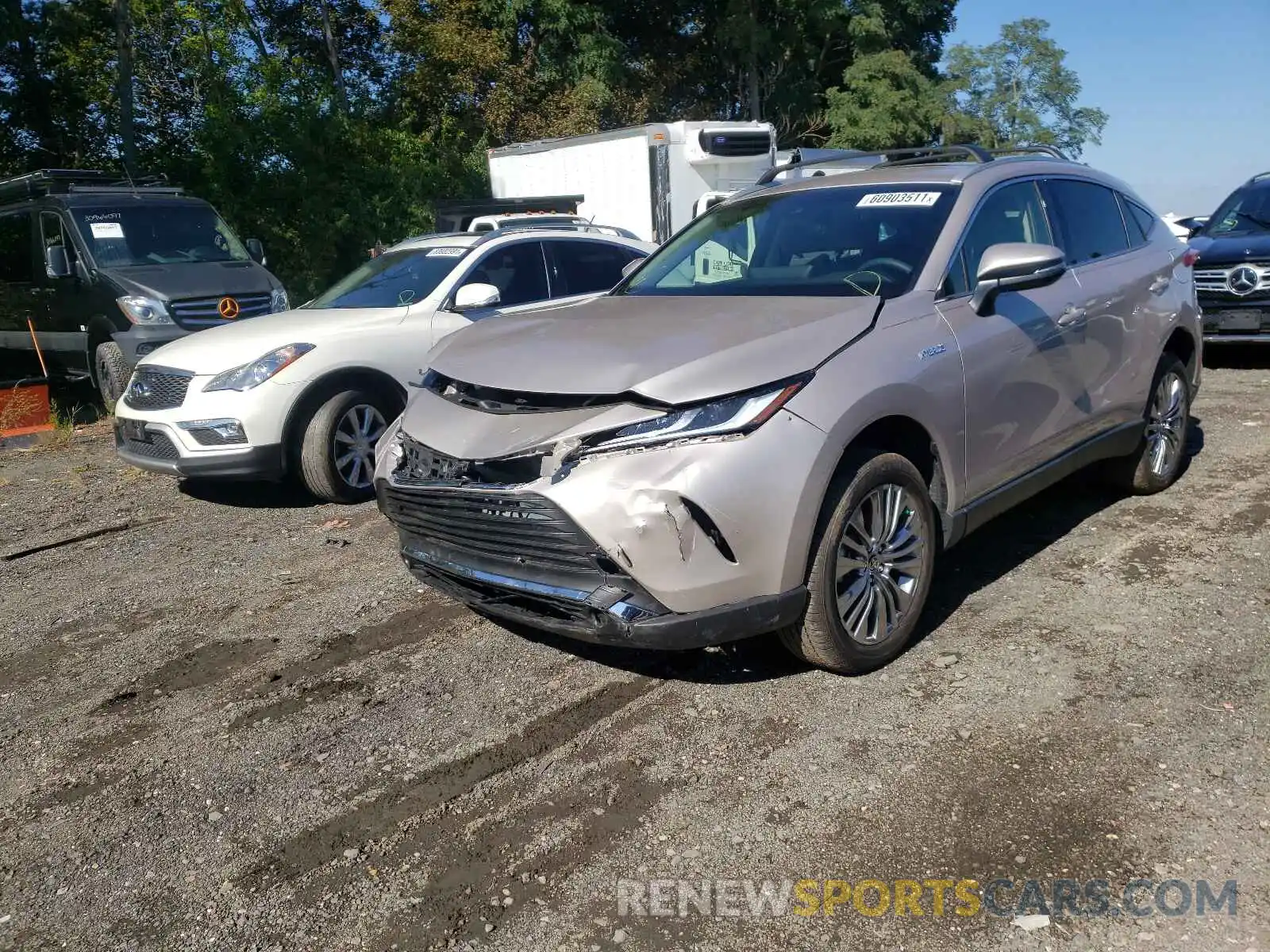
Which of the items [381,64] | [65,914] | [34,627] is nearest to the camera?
[65,914]

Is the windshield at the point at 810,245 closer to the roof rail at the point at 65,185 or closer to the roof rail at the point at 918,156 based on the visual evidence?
the roof rail at the point at 918,156

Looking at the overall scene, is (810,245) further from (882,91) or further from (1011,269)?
(882,91)

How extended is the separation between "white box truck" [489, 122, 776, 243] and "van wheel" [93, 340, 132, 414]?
596 centimetres

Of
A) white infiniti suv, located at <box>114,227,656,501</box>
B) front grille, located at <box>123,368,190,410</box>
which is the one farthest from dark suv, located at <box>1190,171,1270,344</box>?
front grille, located at <box>123,368,190,410</box>

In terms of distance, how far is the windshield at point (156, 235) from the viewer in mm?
10297

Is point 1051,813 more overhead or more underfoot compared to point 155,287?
more underfoot

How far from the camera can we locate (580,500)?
3248mm

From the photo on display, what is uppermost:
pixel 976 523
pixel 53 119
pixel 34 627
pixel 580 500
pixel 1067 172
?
pixel 53 119

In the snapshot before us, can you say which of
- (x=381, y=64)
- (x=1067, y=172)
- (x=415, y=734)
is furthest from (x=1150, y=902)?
(x=381, y=64)

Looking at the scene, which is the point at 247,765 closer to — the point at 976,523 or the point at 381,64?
the point at 976,523

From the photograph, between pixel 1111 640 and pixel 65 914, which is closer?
pixel 65 914

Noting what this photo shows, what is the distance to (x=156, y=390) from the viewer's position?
6426 millimetres

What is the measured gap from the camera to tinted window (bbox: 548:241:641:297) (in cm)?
752

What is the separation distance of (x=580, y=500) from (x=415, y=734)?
1074mm
